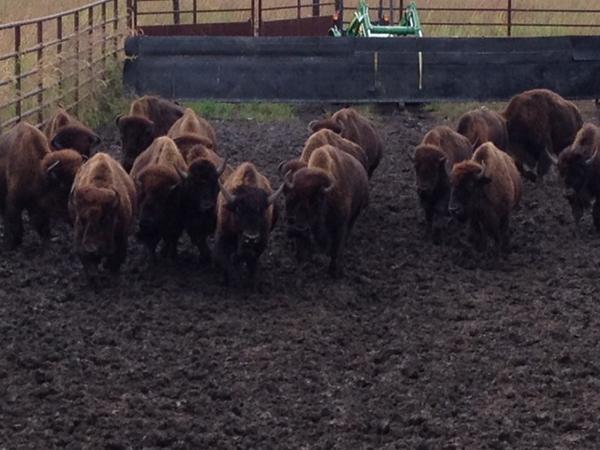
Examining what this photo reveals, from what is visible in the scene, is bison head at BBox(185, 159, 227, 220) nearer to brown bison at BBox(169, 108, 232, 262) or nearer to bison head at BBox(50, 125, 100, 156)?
brown bison at BBox(169, 108, 232, 262)

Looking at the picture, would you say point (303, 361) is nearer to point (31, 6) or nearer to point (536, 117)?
point (536, 117)

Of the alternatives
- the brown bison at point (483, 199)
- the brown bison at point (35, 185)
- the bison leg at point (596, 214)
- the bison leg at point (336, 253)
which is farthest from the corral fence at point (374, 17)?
the bison leg at point (336, 253)

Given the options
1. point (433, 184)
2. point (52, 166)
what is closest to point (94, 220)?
point (52, 166)

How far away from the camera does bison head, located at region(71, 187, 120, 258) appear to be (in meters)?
12.8

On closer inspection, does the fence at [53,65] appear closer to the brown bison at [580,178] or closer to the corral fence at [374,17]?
the corral fence at [374,17]

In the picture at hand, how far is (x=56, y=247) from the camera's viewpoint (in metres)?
14.6

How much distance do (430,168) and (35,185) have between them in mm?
4205

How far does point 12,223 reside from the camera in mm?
14422

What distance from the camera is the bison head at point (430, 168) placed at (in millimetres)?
15742

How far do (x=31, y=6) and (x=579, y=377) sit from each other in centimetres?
2899

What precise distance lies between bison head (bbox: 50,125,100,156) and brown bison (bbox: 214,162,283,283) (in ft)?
9.50

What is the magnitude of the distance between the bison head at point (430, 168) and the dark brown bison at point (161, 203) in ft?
9.21

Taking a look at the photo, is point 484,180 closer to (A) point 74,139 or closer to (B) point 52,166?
(B) point 52,166

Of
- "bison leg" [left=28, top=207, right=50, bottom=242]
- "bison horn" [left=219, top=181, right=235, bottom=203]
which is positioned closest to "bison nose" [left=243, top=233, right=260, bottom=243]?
"bison horn" [left=219, top=181, right=235, bottom=203]
